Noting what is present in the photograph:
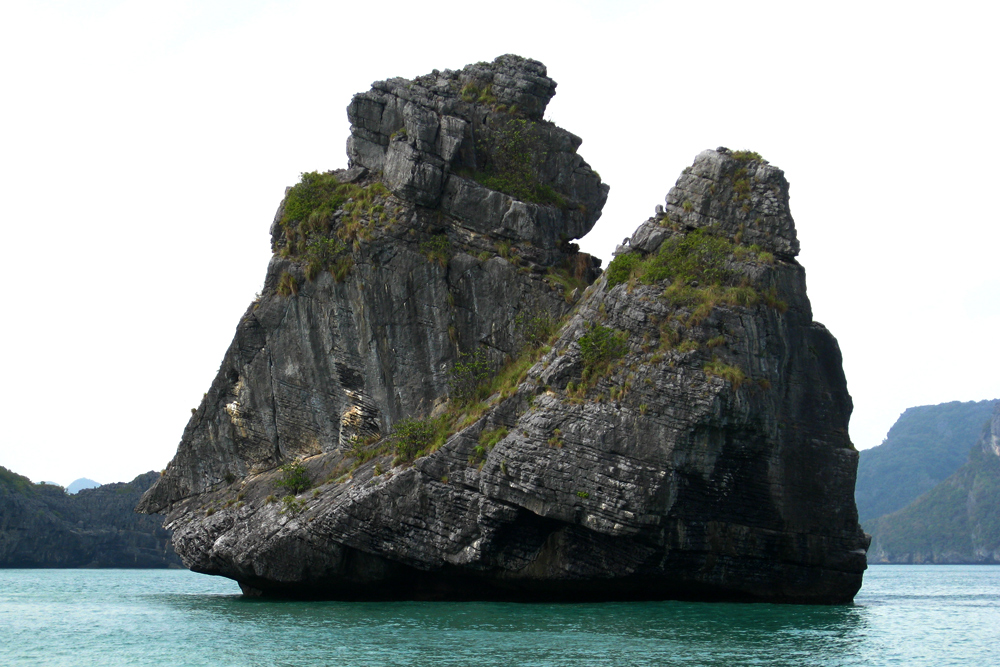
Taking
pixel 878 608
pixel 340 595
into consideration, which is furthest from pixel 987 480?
pixel 340 595

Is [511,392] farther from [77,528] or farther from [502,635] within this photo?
[77,528]

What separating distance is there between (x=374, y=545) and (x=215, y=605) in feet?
25.5

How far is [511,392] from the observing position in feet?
107

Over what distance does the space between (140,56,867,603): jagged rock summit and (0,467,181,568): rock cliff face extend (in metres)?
71.7

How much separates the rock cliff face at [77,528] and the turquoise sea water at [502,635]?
2952 inches

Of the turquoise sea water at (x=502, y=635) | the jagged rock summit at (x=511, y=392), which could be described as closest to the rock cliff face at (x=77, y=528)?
the jagged rock summit at (x=511, y=392)

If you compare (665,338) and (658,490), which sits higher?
(665,338)

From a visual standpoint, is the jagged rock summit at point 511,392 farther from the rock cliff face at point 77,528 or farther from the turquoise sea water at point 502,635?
the rock cliff face at point 77,528

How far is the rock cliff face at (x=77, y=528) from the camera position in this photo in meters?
102

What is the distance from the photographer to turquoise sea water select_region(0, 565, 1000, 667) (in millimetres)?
22203

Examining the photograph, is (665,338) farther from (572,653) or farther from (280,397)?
(280,397)

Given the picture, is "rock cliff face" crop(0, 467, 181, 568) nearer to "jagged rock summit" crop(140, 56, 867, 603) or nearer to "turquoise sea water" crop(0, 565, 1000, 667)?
"jagged rock summit" crop(140, 56, 867, 603)

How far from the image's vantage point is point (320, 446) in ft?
125

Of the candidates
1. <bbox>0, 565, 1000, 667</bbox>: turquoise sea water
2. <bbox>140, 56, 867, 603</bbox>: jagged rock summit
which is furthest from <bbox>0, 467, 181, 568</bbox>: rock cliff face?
<bbox>0, 565, 1000, 667</bbox>: turquoise sea water
